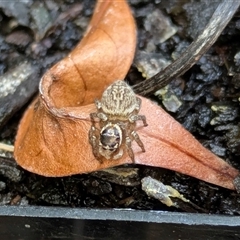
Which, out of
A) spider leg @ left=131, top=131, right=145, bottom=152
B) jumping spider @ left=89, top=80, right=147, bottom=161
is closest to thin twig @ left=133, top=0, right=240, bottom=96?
jumping spider @ left=89, top=80, right=147, bottom=161

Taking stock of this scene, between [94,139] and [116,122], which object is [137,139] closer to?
[94,139]

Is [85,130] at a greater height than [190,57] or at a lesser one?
lesser

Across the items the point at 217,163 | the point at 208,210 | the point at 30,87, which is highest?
the point at 30,87

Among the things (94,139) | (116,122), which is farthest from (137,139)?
(116,122)

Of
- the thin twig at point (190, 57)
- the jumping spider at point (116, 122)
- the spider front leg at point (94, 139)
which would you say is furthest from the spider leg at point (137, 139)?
the thin twig at point (190, 57)

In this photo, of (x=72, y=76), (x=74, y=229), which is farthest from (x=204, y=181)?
(x=72, y=76)

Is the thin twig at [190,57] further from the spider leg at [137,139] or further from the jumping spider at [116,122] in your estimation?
the spider leg at [137,139]

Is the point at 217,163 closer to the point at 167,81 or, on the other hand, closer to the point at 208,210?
the point at 208,210
